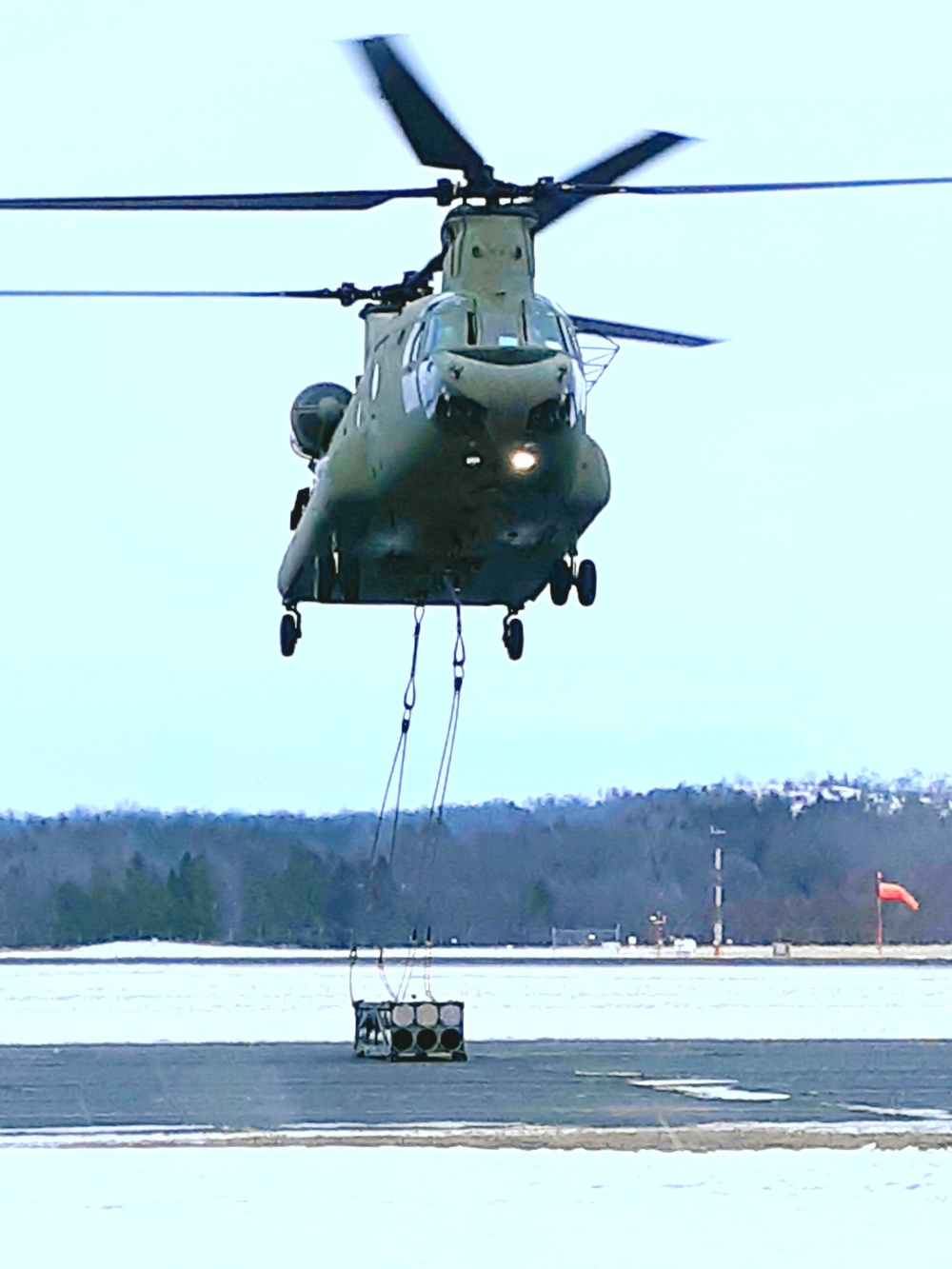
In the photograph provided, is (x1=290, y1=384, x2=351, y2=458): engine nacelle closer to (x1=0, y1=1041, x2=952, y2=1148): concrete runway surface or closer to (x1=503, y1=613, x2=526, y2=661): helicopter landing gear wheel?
(x1=503, y1=613, x2=526, y2=661): helicopter landing gear wheel

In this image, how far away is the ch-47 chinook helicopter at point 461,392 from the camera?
23500 millimetres

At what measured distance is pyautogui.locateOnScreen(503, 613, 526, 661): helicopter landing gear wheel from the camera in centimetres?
3069

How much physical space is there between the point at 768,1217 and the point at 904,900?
111m

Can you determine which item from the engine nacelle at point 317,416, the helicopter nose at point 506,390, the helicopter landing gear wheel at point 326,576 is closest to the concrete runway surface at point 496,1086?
the helicopter landing gear wheel at point 326,576

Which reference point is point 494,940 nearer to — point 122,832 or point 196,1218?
point 122,832

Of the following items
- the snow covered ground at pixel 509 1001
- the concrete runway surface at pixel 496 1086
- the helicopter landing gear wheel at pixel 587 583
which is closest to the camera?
the helicopter landing gear wheel at pixel 587 583

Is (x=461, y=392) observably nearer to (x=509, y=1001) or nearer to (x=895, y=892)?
(x=509, y=1001)

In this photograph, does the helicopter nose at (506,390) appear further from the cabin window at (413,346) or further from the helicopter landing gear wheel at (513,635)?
the helicopter landing gear wheel at (513,635)

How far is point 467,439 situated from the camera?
23906 millimetres

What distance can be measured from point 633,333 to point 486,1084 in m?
14.1

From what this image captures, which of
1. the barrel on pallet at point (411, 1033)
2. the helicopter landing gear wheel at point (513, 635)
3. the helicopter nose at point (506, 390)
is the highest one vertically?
the helicopter nose at point (506, 390)

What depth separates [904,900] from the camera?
131 m

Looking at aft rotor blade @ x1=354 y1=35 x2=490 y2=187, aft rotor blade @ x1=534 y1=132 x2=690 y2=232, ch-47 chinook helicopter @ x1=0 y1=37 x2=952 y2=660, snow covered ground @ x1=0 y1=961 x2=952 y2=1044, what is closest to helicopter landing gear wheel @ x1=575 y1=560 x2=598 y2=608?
ch-47 chinook helicopter @ x1=0 y1=37 x2=952 y2=660

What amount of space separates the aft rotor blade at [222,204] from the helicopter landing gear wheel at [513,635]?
782cm
